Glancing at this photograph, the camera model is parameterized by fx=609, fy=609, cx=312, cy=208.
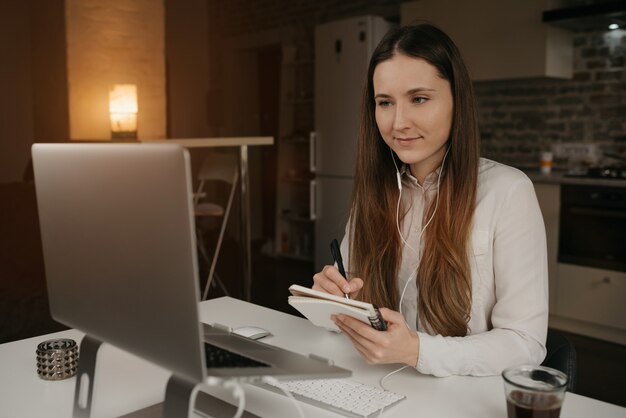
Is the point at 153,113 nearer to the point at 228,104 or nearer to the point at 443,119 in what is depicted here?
the point at 228,104

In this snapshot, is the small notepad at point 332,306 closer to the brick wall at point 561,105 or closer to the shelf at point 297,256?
the brick wall at point 561,105

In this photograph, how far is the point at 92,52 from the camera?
402cm

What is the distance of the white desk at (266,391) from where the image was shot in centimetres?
96

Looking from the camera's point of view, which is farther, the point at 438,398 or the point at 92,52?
the point at 92,52

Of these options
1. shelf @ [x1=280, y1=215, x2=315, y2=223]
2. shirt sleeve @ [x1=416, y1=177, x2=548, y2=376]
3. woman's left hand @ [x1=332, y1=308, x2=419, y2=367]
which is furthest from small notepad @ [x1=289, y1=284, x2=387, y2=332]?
shelf @ [x1=280, y1=215, x2=315, y2=223]

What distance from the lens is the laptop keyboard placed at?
785 millimetres

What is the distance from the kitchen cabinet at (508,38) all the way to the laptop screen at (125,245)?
3205 millimetres

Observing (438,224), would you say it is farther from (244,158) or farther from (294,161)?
(294,161)

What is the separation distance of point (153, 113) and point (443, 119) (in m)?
3.39

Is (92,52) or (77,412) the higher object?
(92,52)

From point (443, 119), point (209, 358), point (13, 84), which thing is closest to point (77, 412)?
point (209, 358)

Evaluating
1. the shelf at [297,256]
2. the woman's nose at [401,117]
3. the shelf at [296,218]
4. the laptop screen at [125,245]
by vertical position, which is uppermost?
the woman's nose at [401,117]

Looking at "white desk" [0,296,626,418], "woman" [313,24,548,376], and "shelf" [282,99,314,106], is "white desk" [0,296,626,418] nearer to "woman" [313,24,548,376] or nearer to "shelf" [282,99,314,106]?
"woman" [313,24,548,376]

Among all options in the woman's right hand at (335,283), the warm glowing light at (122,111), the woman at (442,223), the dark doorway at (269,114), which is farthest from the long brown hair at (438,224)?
the dark doorway at (269,114)
